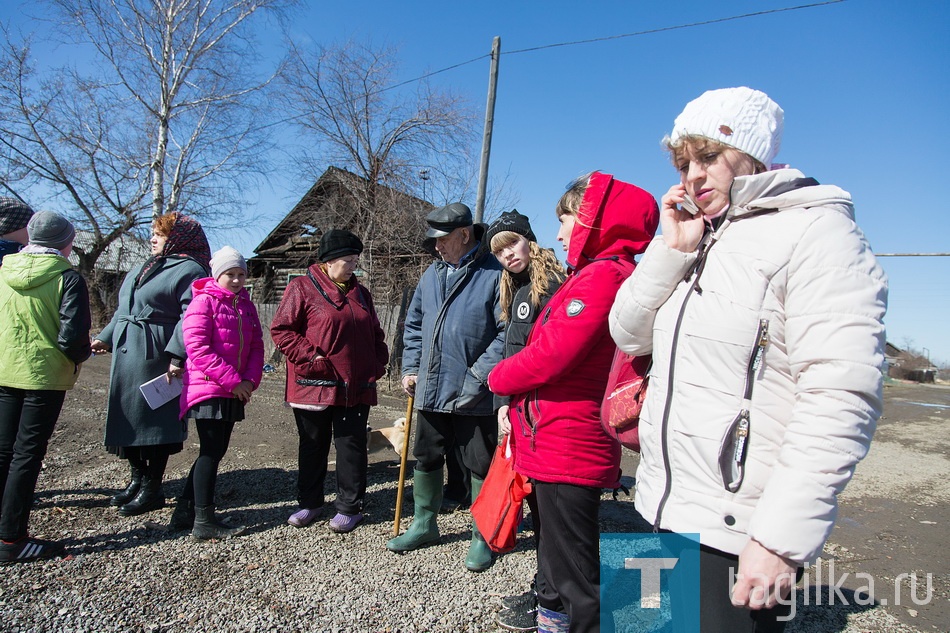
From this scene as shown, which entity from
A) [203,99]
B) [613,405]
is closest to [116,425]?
[613,405]

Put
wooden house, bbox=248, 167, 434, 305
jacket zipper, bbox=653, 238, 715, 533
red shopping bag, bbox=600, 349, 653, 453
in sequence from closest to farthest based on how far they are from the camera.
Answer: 1. jacket zipper, bbox=653, 238, 715, 533
2. red shopping bag, bbox=600, 349, 653, 453
3. wooden house, bbox=248, 167, 434, 305

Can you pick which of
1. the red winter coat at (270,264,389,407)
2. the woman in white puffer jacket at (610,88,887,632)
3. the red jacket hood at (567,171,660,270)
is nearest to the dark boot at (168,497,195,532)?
the red winter coat at (270,264,389,407)

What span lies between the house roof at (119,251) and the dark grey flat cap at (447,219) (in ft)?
55.9

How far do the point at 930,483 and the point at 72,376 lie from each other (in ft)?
27.3

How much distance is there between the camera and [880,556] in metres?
4.04

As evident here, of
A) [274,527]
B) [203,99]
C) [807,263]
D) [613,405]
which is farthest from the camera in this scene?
[203,99]

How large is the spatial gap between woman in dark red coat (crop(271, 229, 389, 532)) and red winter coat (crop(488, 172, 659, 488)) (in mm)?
1925

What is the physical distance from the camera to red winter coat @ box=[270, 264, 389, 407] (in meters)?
3.97

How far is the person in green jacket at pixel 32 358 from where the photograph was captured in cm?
324

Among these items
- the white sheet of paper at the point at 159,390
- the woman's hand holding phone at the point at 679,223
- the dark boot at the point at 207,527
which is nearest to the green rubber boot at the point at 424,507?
the dark boot at the point at 207,527

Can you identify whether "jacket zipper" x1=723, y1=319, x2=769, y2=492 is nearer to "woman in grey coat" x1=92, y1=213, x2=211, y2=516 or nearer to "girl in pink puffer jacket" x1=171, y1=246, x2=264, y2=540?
"girl in pink puffer jacket" x1=171, y1=246, x2=264, y2=540

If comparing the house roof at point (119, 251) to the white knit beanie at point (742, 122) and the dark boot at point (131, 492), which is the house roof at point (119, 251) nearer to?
the dark boot at point (131, 492)

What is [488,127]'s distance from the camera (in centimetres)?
1044

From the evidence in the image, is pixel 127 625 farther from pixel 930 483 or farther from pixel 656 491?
pixel 930 483
